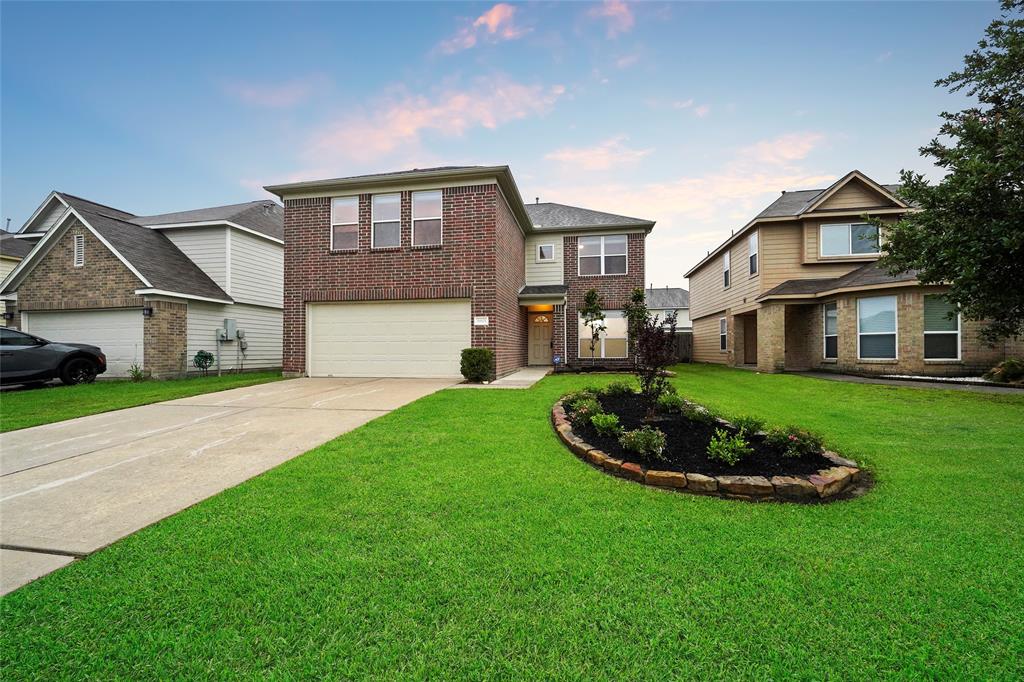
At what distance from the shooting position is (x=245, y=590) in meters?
1.94

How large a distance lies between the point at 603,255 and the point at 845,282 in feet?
25.8

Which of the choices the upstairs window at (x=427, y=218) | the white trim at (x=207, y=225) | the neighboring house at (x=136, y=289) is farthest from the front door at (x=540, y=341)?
the neighboring house at (x=136, y=289)

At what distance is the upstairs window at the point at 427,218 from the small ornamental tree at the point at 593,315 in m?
5.47

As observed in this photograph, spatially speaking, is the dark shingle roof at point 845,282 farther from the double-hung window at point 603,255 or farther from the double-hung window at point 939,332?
the double-hung window at point 603,255

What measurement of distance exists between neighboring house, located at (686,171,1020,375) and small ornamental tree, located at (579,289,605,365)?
18.8ft

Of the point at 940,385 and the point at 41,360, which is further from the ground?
the point at 41,360

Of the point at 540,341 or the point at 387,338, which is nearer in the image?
the point at 387,338

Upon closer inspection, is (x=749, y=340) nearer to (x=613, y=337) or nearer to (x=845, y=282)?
(x=845, y=282)

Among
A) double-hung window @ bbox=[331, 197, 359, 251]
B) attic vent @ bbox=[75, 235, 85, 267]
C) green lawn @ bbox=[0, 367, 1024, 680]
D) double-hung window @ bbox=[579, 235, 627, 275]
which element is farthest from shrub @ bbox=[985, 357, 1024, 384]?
attic vent @ bbox=[75, 235, 85, 267]

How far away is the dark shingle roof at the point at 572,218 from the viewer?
15062mm

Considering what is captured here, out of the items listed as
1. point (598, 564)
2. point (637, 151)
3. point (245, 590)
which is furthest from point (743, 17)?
point (245, 590)

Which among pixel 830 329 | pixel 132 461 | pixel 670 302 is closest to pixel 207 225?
pixel 132 461

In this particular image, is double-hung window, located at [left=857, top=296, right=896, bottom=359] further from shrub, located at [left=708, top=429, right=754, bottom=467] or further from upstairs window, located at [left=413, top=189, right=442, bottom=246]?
upstairs window, located at [left=413, top=189, right=442, bottom=246]

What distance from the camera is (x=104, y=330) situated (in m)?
12.0
